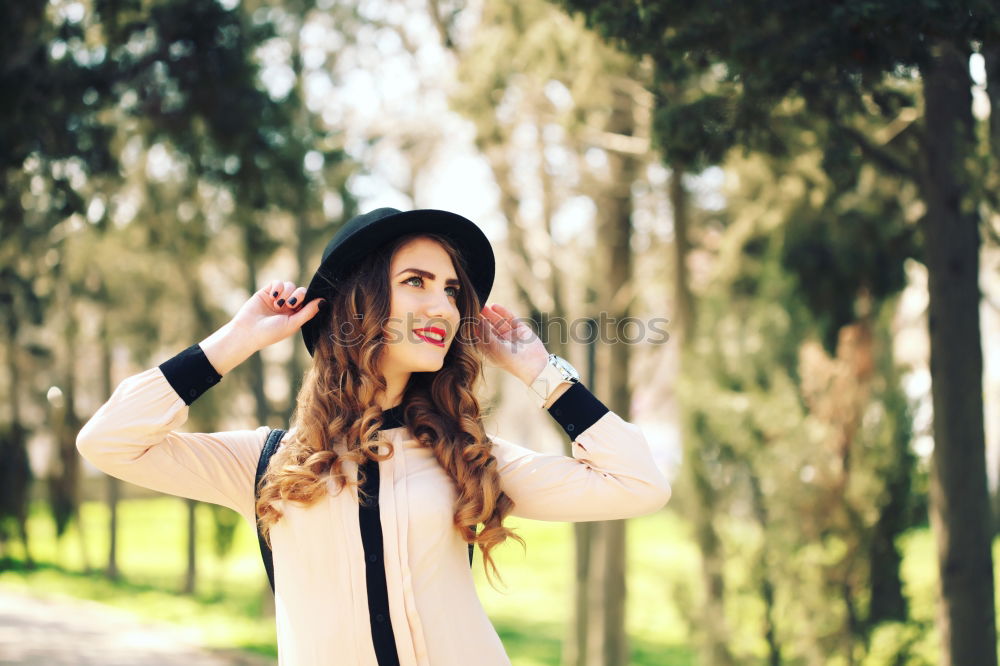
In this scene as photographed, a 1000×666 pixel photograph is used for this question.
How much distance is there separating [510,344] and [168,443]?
0.88m

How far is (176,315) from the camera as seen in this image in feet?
49.7

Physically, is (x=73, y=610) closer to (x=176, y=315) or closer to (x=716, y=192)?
(x=176, y=315)

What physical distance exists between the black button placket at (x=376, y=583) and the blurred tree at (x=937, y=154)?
2418 mm

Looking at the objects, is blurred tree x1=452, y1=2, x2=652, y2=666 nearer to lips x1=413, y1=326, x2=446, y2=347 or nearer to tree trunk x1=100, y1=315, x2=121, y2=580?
lips x1=413, y1=326, x2=446, y2=347

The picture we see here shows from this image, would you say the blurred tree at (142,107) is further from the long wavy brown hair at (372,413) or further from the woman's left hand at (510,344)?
the woman's left hand at (510,344)

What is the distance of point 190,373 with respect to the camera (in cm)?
219

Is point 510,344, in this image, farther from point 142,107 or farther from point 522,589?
point 522,589

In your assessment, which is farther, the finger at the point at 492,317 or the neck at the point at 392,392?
the finger at the point at 492,317

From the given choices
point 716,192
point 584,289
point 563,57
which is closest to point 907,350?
point 584,289

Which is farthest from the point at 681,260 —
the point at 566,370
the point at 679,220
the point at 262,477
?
the point at 262,477

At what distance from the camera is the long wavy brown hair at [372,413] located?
7.36 ft

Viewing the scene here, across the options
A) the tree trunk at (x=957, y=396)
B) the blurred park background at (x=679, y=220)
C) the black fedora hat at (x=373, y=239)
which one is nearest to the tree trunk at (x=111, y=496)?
the blurred park background at (x=679, y=220)

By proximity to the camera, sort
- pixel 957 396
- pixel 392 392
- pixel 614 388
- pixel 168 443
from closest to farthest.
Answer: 1. pixel 168 443
2. pixel 392 392
3. pixel 957 396
4. pixel 614 388

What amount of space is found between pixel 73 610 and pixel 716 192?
10.4 metres
